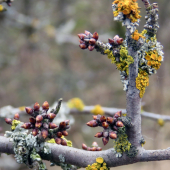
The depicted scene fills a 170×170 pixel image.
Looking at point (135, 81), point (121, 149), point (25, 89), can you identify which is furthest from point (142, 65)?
point (25, 89)

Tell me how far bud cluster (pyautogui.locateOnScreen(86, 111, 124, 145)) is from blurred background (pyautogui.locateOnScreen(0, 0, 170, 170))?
341 cm

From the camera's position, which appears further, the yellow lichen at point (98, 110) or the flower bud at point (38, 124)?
the yellow lichen at point (98, 110)

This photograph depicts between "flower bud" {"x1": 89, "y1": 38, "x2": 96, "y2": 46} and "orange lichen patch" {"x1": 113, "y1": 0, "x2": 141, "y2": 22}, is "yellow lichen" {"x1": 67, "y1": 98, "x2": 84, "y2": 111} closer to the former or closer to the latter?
"flower bud" {"x1": 89, "y1": 38, "x2": 96, "y2": 46}

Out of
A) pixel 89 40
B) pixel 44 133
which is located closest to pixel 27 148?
pixel 44 133

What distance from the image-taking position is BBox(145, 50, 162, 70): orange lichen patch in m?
1.08

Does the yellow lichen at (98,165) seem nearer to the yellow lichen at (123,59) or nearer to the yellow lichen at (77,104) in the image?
the yellow lichen at (123,59)

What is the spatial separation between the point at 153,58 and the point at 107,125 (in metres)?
0.44

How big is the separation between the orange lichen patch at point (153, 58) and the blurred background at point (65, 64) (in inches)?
138

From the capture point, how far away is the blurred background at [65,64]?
527 cm

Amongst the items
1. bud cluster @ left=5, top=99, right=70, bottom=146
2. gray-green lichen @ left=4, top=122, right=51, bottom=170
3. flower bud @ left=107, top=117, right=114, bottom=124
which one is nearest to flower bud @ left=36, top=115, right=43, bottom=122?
bud cluster @ left=5, top=99, right=70, bottom=146

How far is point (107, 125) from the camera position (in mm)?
1026

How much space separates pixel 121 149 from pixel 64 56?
6.34m

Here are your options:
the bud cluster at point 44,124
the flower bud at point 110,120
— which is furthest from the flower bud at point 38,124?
the flower bud at point 110,120

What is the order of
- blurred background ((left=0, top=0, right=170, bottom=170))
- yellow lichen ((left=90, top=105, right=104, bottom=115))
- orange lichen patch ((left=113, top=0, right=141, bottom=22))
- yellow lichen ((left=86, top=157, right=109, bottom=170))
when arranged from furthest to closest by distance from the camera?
blurred background ((left=0, top=0, right=170, bottom=170)) → yellow lichen ((left=90, top=105, right=104, bottom=115)) → yellow lichen ((left=86, top=157, right=109, bottom=170)) → orange lichen patch ((left=113, top=0, right=141, bottom=22))
